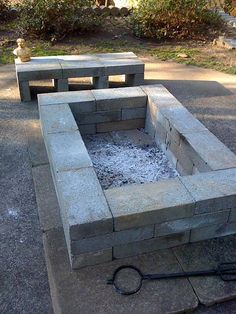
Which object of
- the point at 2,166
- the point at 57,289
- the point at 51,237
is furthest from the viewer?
the point at 2,166

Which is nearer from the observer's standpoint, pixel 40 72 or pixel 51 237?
pixel 51 237

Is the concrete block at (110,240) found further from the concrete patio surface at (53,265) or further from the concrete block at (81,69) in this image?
the concrete block at (81,69)

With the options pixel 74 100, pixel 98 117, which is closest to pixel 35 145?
pixel 74 100

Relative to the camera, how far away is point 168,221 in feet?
7.58

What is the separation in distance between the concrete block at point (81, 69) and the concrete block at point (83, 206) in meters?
2.71

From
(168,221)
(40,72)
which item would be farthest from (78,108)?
(168,221)

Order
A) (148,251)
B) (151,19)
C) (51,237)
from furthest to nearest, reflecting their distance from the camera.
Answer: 1. (151,19)
2. (51,237)
3. (148,251)

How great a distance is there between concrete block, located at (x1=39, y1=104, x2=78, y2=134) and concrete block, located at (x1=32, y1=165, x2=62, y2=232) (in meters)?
0.41

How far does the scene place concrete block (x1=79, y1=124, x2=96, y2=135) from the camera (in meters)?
3.97

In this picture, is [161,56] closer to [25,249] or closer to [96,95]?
[96,95]

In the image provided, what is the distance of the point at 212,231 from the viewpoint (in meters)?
2.51

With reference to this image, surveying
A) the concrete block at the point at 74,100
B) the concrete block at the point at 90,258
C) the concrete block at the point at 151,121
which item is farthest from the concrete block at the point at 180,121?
the concrete block at the point at 90,258

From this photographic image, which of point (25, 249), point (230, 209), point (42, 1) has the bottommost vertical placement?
point (25, 249)

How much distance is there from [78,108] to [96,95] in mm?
285
